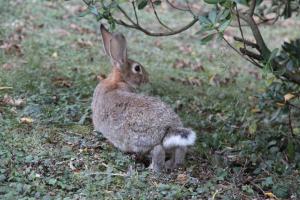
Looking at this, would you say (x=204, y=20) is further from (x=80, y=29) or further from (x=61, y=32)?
(x=80, y=29)

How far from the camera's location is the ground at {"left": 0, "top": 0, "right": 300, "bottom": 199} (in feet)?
17.0

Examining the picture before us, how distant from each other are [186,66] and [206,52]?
1450 millimetres

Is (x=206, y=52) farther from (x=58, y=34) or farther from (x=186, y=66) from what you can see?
(x=58, y=34)

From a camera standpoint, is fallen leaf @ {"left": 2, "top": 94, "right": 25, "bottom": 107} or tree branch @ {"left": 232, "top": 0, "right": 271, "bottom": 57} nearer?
tree branch @ {"left": 232, "top": 0, "right": 271, "bottom": 57}

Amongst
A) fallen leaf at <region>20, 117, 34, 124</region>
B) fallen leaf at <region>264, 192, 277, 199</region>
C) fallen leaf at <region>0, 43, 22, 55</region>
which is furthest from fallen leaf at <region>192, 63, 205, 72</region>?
fallen leaf at <region>264, 192, 277, 199</region>

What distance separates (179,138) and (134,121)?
527 millimetres

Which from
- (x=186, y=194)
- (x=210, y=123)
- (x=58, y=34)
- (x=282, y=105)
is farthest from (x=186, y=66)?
(x=186, y=194)

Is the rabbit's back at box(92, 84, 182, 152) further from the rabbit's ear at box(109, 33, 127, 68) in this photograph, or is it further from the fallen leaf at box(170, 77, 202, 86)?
the fallen leaf at box(170, 77, 202, 86)

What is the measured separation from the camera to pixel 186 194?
510 centimetres

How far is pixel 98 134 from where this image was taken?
650 cm

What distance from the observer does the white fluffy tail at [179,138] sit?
552 cm

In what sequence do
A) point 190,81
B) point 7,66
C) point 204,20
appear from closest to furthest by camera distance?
point 204,20 → point 7,66 → point 190,81

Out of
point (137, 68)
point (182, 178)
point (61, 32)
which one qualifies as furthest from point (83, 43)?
point (182, 178)

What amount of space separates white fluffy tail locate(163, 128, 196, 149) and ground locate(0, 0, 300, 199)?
0.96 feet
